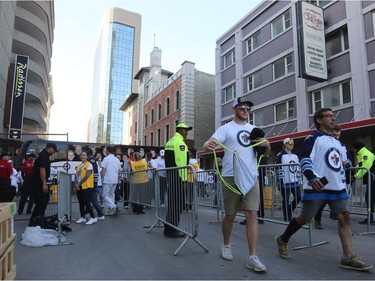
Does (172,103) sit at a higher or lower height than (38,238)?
higher

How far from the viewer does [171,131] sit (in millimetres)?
36125

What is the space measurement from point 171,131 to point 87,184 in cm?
2854

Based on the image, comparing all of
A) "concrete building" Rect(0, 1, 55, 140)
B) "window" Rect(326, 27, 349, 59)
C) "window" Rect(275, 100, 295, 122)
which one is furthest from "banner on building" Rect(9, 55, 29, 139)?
"window" Rect(326, 27, 349, 59)

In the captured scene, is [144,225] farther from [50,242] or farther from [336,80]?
[336,80]

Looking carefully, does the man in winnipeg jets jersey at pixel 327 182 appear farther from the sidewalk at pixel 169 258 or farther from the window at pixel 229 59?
the window at pixel 229 59

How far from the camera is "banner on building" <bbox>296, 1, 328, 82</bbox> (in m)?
17.4

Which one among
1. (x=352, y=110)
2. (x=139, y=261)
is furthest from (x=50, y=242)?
(x=352, y=110)

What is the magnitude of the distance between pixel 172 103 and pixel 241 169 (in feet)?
107

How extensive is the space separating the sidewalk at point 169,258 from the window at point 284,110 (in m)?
15.5

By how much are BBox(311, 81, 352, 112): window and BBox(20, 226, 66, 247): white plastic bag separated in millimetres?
16438

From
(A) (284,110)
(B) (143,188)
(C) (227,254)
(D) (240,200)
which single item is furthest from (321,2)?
(C) (227,254)

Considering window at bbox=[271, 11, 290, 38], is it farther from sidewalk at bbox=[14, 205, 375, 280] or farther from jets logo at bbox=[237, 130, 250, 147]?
jets logo at bbox=[237, 130, 250, 147]

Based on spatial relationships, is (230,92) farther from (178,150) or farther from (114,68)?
(114,68)

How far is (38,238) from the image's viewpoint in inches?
210
